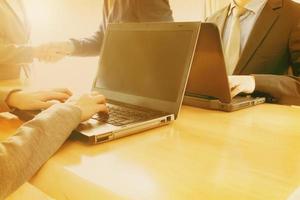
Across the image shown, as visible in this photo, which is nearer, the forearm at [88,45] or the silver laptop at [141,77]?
the silver laptop at [141,77]

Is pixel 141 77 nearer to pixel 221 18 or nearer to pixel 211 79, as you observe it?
pixel 211 79

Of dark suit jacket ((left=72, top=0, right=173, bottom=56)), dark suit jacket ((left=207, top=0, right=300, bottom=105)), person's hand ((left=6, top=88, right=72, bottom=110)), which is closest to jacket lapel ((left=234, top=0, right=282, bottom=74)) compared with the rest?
dark suit jacket ((left=207, top=0, right=300, bottom=105))

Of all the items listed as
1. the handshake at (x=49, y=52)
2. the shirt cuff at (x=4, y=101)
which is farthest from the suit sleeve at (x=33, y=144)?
the handshake at (x=49, y=52)

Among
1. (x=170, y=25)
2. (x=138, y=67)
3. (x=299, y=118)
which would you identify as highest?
(x=170, y=25)

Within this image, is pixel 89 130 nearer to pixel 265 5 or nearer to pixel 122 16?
pixel 122 16

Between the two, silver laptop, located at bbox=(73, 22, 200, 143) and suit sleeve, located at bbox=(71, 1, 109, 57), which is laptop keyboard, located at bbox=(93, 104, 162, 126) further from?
suit sleeve, located at bbox=(71, 1, 109, 57)

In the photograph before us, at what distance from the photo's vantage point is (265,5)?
4.79 feet

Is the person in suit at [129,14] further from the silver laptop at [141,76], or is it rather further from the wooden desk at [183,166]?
the wooden desk at [183,166]

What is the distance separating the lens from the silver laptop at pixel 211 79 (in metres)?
0.87

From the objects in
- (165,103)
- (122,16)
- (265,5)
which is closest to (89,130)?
(165,103)

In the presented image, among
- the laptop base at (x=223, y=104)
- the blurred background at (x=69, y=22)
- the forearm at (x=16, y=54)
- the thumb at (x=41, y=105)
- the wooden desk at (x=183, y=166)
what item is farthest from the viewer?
the blurred background at (x=69, y=22)

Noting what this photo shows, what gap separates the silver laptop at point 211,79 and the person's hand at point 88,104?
1.09ft

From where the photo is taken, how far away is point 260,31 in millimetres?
1453

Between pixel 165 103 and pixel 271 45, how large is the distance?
860mm
